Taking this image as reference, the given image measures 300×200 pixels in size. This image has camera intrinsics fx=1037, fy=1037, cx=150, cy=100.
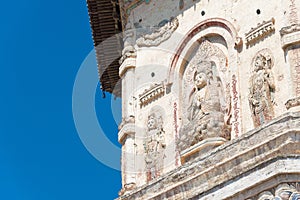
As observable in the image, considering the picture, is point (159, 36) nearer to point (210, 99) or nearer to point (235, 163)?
point (210, 99)

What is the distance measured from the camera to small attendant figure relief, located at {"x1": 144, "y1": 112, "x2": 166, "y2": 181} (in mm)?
18203

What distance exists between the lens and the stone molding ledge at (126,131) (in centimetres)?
1905

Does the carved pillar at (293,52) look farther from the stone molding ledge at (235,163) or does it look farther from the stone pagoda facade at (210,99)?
the stone molding ledge at (235,163)

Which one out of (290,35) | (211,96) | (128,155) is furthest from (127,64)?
(290,35)

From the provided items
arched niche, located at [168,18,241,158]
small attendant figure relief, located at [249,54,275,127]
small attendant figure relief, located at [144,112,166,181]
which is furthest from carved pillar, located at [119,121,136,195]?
small attendant figure relief, located at [249,54,275,127]

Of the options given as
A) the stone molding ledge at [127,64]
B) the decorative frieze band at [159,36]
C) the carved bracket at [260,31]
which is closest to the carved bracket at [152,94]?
the stone molding ledge at [127,64]

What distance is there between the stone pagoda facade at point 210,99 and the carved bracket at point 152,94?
2cm

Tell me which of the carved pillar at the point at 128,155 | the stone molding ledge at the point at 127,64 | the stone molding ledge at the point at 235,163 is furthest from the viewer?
the stone molding ledge at the point at 127,64

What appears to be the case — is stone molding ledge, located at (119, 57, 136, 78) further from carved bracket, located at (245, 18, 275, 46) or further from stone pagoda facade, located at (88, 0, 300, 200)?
carved bracket, located at (245, 18, 275, 46)

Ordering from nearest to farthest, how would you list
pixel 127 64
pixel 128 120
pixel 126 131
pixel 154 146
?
1. pixel 154 146
2. pixel 126 131
3. pixel 128 120
4. pixel 127 64

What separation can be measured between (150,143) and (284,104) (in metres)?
3.11

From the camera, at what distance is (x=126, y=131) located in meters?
19.1

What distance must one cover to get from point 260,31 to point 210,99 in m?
1.42

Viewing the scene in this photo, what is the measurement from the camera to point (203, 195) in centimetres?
1582
